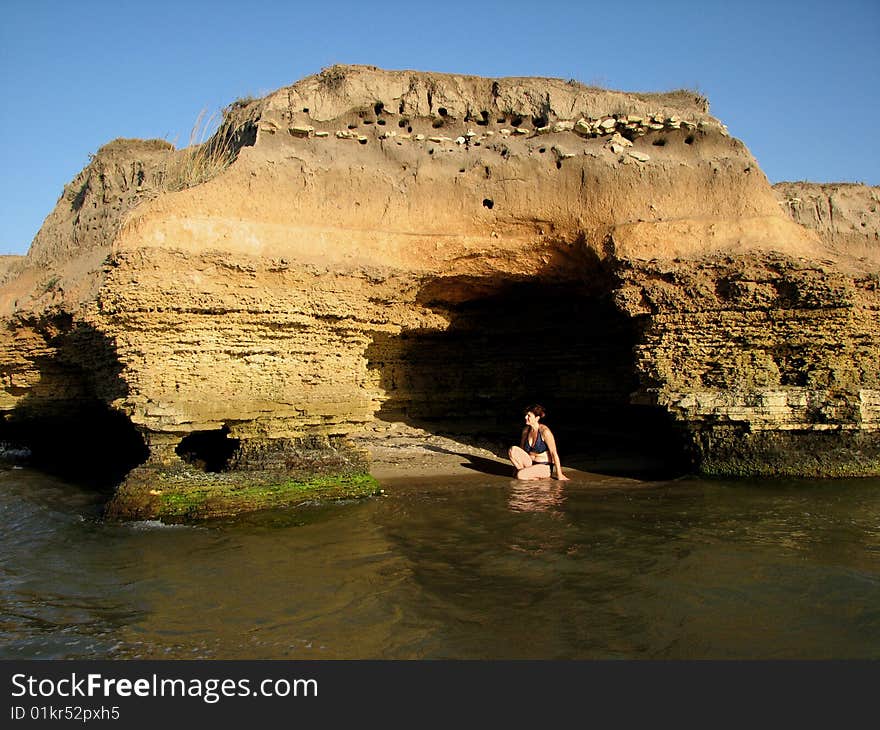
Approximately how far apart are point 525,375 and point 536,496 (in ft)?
14.2

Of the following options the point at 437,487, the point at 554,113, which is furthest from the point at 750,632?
the point at 554,113

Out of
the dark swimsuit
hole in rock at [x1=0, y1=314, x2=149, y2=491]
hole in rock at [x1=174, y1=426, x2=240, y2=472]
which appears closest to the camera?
hole in rock at [x1=174, y1=426, x2=240, y2=472]

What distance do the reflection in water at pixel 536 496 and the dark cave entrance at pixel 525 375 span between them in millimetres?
1858

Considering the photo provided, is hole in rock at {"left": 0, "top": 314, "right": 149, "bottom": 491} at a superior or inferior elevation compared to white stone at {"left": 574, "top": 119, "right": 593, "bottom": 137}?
inferior

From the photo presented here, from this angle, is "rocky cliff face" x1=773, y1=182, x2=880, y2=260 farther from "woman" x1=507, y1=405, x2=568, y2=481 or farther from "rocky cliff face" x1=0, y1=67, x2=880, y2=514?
"woman" x1=507, y1=405, x2=568, y2=481

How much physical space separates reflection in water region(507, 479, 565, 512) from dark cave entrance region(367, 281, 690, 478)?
186 centimetres

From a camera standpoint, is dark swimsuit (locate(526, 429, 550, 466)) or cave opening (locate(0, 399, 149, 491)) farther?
cave opening (locate(0, 399, 149, 491))

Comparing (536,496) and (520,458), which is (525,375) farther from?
(536,496)

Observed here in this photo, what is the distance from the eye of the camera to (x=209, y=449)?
9.63 metres

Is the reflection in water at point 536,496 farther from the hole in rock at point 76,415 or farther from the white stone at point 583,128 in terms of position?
the white stone at point 583,128

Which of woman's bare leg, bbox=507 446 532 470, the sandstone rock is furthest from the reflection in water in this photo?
the sandstone rock

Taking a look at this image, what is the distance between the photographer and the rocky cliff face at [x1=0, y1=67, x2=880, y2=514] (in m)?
8.34

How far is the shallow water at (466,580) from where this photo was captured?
14.6 feet

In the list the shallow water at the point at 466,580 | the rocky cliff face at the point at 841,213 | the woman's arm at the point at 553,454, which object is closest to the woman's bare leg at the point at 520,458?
the woman's arm at the point at 553,454
